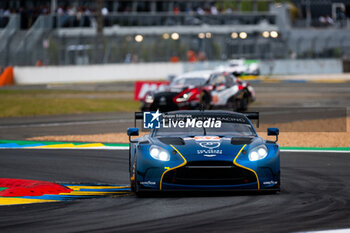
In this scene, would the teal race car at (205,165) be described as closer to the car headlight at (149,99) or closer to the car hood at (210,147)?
the car hood at (210,147)

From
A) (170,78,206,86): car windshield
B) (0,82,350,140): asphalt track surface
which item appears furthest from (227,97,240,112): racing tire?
(170,78,206,86): car windshield

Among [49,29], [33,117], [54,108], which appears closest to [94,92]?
[54,108]

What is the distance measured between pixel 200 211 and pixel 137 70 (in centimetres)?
4712

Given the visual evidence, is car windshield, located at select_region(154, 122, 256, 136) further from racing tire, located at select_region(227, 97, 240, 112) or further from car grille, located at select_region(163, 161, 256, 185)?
racing tire, located at select_region(227, 97, 240, 112)

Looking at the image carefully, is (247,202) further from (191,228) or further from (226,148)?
(191,228)

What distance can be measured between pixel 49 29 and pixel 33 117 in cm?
3307

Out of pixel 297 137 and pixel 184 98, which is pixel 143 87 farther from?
pixel 297 137

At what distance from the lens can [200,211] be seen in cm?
841

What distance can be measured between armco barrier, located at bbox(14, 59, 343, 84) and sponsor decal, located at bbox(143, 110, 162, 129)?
135 ft

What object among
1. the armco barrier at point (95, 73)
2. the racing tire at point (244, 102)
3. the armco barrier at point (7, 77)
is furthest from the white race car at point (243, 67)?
the racing tire at point (244, 102)

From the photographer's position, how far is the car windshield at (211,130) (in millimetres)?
10305

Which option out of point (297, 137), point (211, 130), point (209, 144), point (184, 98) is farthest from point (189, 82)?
point (209, 144)

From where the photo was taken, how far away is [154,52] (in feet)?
183

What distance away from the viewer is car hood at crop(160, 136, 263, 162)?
30.6 ft
